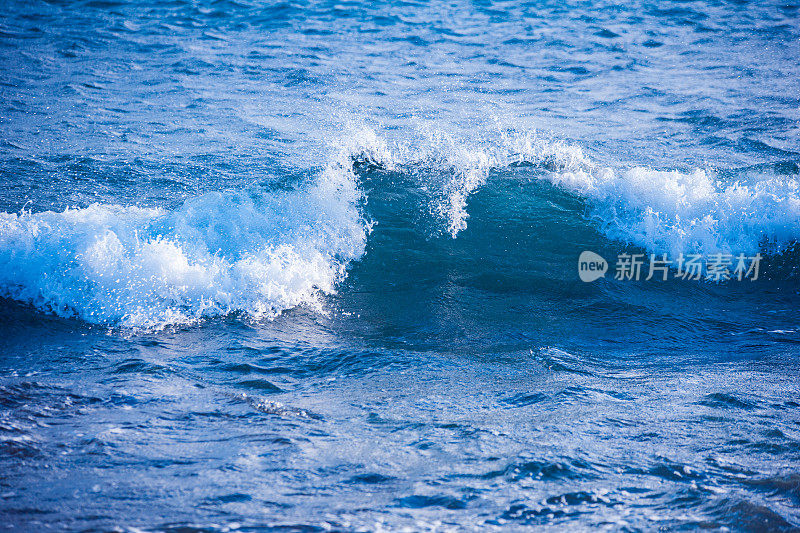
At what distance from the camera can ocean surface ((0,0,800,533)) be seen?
121 inches

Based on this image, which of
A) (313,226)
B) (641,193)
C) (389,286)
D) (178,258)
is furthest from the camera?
(641,193)

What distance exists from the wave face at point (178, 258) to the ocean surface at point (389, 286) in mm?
26

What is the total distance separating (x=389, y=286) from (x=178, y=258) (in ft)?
6.34

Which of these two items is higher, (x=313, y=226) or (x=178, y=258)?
(x=313, y=226)

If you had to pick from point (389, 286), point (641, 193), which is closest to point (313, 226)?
point (389, 286)

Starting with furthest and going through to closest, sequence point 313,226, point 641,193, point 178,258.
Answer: point 641,193 → point 313,226 → point 178,258

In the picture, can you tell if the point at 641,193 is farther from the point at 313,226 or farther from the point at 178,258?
the point at 178,258

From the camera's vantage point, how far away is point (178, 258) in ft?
18.4

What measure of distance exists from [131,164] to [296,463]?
552 centimetres

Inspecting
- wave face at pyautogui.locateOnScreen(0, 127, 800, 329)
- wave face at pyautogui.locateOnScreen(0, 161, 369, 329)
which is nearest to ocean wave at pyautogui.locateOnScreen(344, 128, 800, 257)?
wave face at pyautogui.locateOnScreen(0, 127, 800, 329)

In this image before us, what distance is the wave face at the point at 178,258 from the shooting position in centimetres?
523

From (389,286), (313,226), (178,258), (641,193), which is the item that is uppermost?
(641,193)

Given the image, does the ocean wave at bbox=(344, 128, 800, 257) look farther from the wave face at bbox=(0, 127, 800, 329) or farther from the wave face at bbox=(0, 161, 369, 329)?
the wave face at bbox=(0, 161, 369, 329)

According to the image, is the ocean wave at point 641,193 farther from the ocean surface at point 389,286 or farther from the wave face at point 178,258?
the wave face at point 178,258
